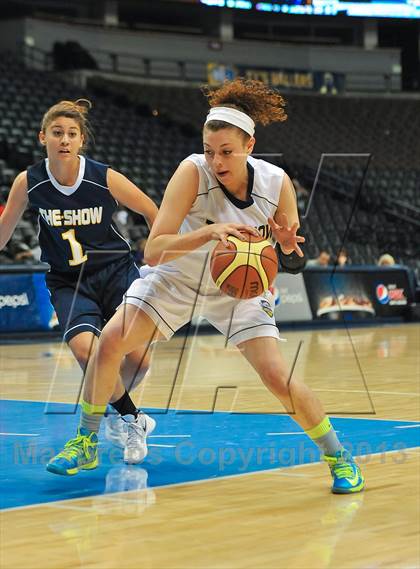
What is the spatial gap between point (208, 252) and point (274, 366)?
650 millimetres

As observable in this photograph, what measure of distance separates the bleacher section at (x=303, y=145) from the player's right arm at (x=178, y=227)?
53.0ft

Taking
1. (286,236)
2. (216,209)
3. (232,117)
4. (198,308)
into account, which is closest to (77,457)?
(198,308)

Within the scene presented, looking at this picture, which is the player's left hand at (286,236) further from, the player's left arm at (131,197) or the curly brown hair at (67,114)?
the curly brown hair at (67,114)

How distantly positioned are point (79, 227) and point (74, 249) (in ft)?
0.43

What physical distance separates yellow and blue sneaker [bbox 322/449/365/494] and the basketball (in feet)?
2.88

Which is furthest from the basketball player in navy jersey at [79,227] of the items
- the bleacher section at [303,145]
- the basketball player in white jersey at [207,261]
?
the bleacher section at [303,145]

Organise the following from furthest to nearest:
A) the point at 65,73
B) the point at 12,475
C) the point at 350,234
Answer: the point at 65,73
the point at 350,234
the point at 12,475

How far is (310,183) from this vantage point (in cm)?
3014

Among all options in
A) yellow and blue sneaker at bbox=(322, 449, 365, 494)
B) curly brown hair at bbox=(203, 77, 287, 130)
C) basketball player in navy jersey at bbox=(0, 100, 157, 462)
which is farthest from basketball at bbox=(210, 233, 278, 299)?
basketball player in navy jersey at bbox=(0, 100, 157, 462)

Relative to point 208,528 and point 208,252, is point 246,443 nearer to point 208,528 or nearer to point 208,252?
point 208,252

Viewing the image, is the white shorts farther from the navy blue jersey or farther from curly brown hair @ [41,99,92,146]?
curly brown hair @ [41,99,92,146]

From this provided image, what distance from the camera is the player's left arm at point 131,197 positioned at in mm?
6246

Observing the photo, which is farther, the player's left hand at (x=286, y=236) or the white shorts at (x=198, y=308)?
the white shorts at (x=198, y=308)

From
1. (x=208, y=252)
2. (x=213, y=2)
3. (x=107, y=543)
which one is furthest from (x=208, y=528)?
(x=213, y=2)
